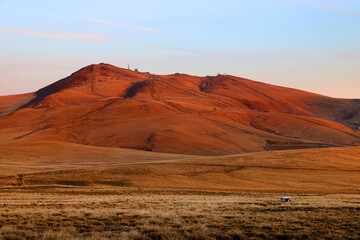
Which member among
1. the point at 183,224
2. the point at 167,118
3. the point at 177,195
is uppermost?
the point at 167,118

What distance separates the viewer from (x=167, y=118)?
96500mm

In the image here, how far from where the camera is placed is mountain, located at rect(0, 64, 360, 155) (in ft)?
274

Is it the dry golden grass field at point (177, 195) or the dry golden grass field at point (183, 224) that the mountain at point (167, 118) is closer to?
the dry golden grass field at point (177, 195)

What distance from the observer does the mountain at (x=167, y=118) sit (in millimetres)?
83562

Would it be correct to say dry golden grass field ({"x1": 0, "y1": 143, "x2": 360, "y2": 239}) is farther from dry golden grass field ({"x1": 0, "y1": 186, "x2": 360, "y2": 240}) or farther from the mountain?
the mountain

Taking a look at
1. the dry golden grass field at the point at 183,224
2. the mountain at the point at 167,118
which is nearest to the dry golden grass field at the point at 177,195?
the dry golden grass field at the point at 183,224

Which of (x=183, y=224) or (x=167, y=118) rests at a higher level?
(x=167, y=118)

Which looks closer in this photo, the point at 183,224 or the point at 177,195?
the point at 183,224

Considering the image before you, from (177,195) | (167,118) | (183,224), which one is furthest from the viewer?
(167,118)

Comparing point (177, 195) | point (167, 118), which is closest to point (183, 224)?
point (177, 195)

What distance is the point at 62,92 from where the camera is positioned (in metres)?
130

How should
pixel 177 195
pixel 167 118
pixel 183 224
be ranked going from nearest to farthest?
pixel 183 224
pixel 177 195
pixel 167 118

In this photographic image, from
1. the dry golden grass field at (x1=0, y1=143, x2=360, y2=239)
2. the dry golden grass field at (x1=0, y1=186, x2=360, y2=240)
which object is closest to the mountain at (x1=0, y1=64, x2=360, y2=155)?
the dry golden grass field at (x1=0, y1=143, x2=360, y2=239)

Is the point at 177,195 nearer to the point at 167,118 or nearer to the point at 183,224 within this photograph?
the point at 183,224
